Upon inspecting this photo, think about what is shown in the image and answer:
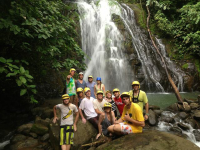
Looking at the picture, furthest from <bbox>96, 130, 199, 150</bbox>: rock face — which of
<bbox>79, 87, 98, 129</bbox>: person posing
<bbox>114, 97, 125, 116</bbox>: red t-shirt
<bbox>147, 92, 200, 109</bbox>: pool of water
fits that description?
<bbox>147, 92, 200, 109</bbox>: pool of water

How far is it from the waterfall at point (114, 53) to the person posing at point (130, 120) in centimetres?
942

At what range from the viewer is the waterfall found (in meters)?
13.3

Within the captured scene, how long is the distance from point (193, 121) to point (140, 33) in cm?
1317

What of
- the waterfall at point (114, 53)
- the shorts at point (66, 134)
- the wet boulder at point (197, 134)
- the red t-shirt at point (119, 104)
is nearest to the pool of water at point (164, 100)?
the waterfall at point (114, 53)

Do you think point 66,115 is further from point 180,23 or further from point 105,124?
point 180,23

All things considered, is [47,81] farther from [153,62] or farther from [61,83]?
[153,62]

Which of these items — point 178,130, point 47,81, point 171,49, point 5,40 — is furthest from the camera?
point 171,49

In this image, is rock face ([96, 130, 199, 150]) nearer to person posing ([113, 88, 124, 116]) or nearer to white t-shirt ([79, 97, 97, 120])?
white t-shirt ([79, 97, 97, 120])

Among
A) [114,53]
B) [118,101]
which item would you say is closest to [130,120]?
[118,101]

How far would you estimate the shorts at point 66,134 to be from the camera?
361 centimetres

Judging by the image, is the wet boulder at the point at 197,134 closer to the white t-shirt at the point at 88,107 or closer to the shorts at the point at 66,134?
the white t-shirt at the point at 88,107

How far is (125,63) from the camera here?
13891 mm

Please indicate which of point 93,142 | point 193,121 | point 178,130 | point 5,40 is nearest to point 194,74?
point 193,121

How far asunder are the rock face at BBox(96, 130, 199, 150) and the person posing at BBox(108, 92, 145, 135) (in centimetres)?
16
